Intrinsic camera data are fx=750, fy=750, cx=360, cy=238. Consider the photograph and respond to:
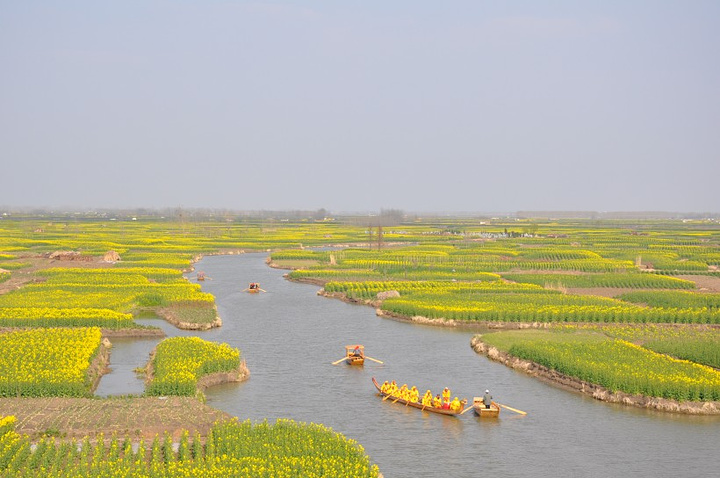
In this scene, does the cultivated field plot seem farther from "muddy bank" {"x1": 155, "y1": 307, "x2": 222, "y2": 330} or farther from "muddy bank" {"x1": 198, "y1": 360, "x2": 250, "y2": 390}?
"muddy bank" {"x1": 155, "y1": 307, "x2": 222, "y2": 330}

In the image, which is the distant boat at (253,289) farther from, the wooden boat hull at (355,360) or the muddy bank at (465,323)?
the wooden boat hull at (355,360)

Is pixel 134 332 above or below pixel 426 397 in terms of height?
below

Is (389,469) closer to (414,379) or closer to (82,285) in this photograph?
(414,379)

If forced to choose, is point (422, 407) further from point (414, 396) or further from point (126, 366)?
point (126, 366)

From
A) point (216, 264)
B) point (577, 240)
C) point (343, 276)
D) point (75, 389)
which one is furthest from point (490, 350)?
point (577, 240)

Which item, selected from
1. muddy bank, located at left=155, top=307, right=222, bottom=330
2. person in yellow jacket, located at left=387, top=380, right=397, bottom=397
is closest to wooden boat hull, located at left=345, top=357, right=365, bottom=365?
person in yellow jacket, located at left=387, top=380, right=397, bottom=397

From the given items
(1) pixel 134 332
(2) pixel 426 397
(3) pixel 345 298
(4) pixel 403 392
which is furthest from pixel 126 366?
(3) pixel 345 298
